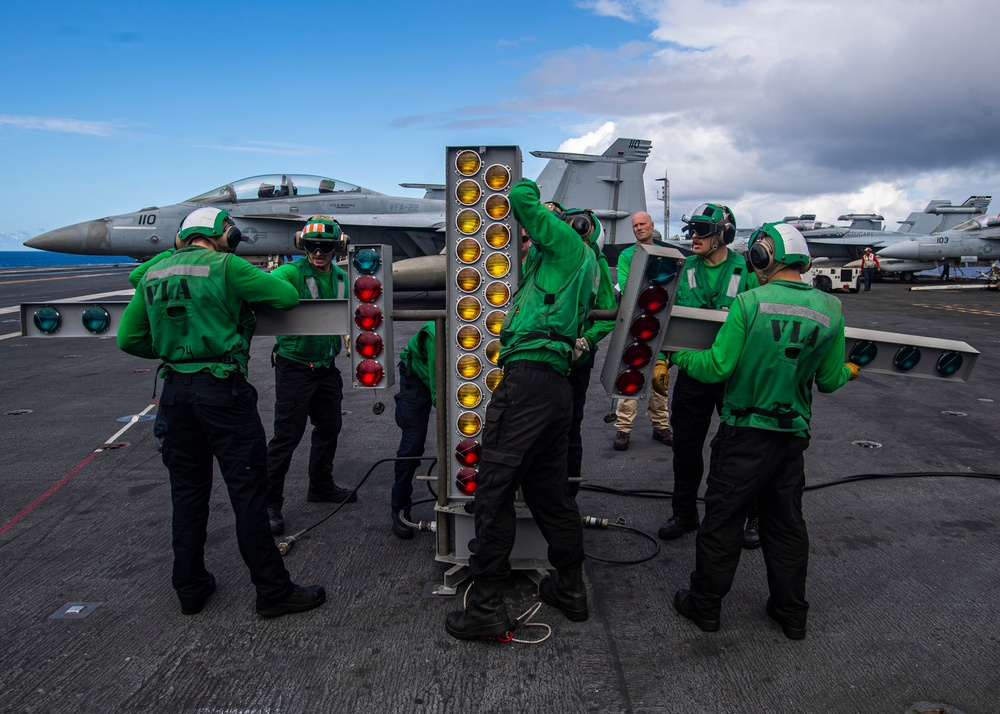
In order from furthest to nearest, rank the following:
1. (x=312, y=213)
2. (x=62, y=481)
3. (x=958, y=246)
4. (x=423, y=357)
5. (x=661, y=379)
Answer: (x=958, y=246) < (x=312, y=213) < (x=661, y=379) < (x=62, y=481) < (x=423, y=357)

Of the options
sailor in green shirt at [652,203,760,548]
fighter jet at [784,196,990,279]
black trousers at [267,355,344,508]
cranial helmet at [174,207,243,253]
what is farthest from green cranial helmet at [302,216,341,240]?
fighter jet at [784,196,990,279]

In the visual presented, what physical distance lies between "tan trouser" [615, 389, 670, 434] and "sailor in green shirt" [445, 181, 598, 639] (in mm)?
2912

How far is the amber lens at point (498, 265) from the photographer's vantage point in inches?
126

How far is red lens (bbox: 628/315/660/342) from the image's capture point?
307 cm

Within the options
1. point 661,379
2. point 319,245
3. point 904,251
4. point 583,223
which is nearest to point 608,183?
point 904,251

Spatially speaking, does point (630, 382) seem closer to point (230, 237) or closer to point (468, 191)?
point (468, 191)

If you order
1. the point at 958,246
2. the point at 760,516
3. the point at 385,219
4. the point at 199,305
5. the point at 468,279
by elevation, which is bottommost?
the point at 760,516

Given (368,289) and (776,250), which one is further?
(368,289)

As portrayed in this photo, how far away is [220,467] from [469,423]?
1.20m

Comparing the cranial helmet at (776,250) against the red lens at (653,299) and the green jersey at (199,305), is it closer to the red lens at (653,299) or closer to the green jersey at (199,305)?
the red lens at (653,299)

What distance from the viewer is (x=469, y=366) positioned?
10.9 feet

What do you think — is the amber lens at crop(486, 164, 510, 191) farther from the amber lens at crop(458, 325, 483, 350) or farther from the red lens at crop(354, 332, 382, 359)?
the red lens at crop(354, 332, 382, 359)

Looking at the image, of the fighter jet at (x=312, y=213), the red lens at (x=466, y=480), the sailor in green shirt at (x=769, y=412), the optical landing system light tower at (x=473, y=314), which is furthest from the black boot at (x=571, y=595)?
the fighter jet at (x=312, y=213)

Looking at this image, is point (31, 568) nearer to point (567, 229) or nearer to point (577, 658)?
point (577, 658)
